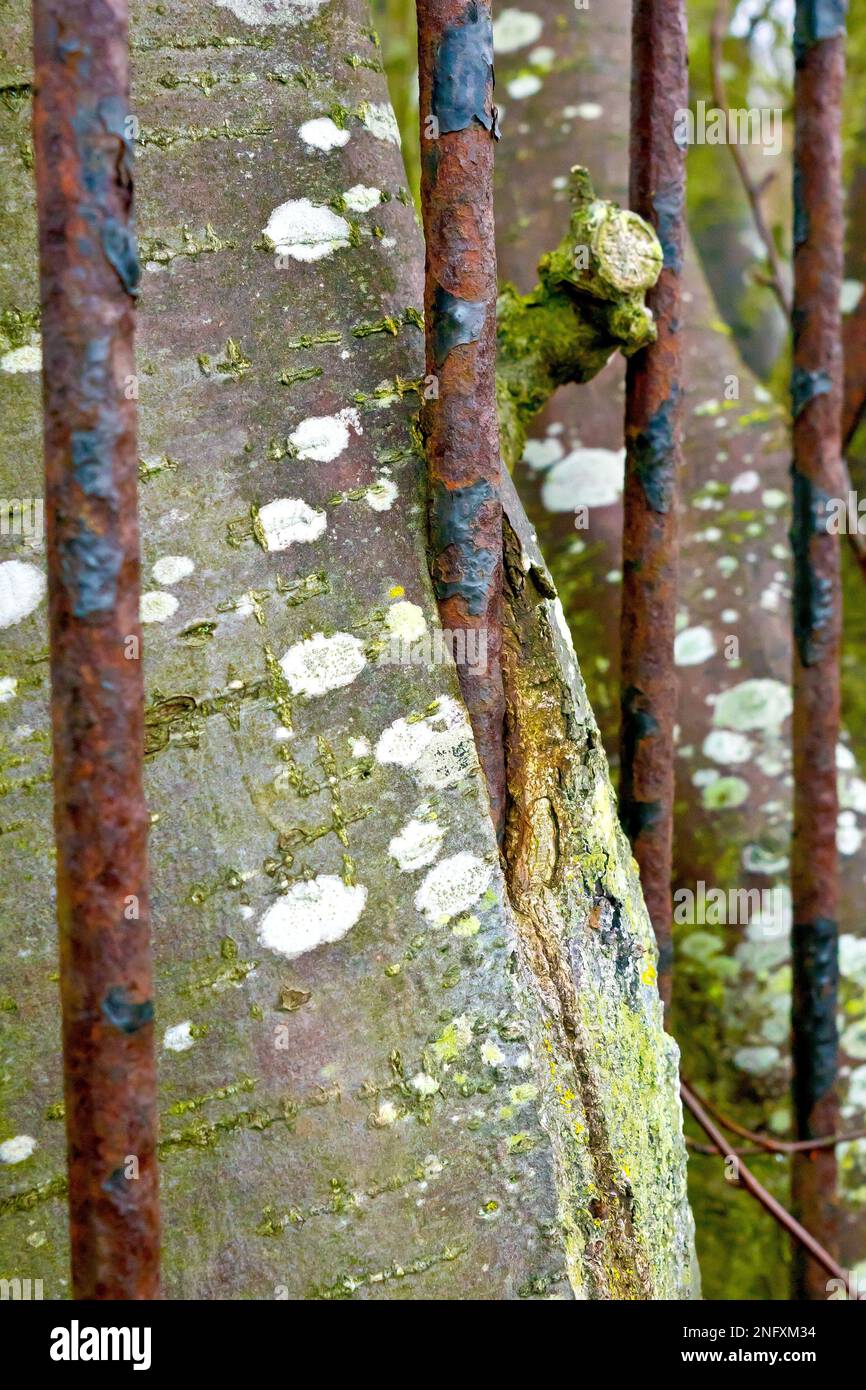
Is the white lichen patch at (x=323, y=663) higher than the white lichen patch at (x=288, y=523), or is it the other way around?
the white lichen patch at (x=288, y=523)

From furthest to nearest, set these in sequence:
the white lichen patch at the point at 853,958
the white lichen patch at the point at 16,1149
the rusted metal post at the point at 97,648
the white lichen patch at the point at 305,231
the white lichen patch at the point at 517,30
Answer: the white lichen patch at the point at 517,30
the white lichen patch at the point at 853,958
the white lichen patch at the point at 305,231
the white lichen patch at the point at 16,1149
the rusted metal post at the point at 97,648

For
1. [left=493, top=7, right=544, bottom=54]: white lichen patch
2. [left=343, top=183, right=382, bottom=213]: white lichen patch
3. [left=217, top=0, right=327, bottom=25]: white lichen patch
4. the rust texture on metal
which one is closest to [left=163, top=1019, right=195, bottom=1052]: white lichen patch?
[left=343, top=183, right=382, bottom=213]: white lichen patch

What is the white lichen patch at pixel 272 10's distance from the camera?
823mm

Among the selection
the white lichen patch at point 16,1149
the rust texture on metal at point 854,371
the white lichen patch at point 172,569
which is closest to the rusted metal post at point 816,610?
the rust texture on metal at point 854,371

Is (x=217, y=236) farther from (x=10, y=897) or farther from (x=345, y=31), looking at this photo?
(x=10, y=897)

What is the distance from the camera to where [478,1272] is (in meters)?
0.71

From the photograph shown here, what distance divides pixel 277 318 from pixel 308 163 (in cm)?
13

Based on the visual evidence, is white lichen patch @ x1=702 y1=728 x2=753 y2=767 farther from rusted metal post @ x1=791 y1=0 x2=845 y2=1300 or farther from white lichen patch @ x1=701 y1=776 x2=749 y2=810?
rusted metal post @ x1=791 y1=0 x2=845 y2=1300

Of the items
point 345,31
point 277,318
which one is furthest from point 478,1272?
point 345,31

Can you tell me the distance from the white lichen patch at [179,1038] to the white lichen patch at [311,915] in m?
0.07

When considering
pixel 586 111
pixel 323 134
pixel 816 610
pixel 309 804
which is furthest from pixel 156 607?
pixel 586 111

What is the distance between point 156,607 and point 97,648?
0.23m

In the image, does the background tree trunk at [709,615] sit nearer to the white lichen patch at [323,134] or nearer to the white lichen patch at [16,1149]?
the white lichen patch at [323,134]

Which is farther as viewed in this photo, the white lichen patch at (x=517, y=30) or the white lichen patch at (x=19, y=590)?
the white lichen patch at (x=517, y=30)
